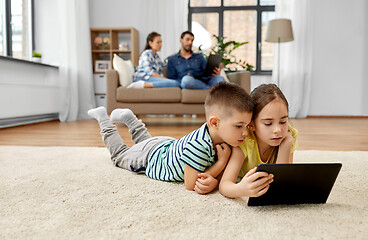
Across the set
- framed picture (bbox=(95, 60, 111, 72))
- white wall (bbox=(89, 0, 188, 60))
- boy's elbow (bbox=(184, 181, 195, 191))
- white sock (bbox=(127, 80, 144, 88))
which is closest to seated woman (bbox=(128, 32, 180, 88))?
white sock (bbox=(127, 80, 144, 88))

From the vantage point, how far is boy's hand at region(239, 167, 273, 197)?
0.83 metres

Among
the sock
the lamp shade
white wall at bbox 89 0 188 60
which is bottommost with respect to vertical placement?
the sock

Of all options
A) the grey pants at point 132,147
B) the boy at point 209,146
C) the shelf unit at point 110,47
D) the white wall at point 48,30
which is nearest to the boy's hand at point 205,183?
the boy at point 209,146

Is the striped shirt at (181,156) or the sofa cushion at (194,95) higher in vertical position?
the sofa cushion at (194,95)

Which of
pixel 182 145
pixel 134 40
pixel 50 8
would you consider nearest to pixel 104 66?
pixel 134 40

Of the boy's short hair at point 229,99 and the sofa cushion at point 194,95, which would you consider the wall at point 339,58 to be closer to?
the sofa cushion at point 194,95

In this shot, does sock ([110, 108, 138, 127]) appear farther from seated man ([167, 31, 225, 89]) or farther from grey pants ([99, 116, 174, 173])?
seated man ([167, 31, 225, 89])

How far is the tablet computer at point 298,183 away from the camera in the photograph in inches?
32.9

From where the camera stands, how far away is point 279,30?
14.3 feet

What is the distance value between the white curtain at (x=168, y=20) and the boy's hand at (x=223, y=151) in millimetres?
4091

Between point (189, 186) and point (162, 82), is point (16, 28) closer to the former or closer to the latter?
point (162, 82)

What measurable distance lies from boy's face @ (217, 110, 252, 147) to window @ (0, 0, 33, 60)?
3.40 m

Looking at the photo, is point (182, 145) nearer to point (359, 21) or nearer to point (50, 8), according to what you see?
point (50, 8)

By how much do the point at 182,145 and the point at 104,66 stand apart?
4192 millimetres
